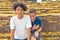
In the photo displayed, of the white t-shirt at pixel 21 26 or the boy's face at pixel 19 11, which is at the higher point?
the boy's face at pixel 19 11

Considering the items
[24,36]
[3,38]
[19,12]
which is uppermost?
[19,12]

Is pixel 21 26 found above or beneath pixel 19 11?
beneath

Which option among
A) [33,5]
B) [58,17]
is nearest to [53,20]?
[58,17]

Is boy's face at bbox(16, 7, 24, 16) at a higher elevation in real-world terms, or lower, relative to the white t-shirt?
higher

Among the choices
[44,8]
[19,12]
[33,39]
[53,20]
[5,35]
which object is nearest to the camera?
[19,12]

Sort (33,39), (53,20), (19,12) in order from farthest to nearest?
(53,20), (33,39), (19,12)

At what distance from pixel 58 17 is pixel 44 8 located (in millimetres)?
1050

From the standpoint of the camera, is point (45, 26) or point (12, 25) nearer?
point (12, 25)

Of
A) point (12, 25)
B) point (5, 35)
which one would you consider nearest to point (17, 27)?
point (12, 25)

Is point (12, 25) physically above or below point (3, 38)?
Answer: above

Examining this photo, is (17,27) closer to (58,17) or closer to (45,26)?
(45,26)

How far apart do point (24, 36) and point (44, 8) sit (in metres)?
2.97

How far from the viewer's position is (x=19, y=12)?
414 centimetres

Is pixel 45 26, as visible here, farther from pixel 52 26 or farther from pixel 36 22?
pixel 36 22
